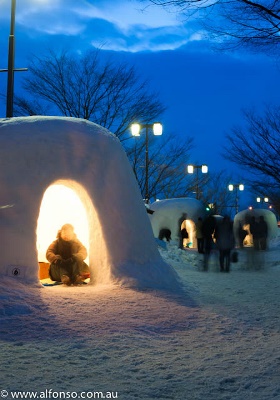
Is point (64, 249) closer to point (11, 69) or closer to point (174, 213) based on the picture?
point (11, 69)

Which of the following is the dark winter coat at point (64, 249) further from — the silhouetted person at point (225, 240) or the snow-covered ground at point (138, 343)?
the silhouetted person at point (225, 240)

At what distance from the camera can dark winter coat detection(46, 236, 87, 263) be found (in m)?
8.16

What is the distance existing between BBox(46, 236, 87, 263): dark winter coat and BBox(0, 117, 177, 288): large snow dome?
27cm

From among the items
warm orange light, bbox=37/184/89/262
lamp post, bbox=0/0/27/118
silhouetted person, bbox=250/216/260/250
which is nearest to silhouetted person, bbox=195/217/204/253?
silhouetted person, bbox=250/216/260/250

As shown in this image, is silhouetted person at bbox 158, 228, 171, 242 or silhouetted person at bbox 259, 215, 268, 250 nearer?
silhouetted person at bbox 259, 215, 268, 250

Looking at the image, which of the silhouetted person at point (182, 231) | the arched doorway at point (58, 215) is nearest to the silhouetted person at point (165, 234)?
the silhouetted person at point (182, 231)

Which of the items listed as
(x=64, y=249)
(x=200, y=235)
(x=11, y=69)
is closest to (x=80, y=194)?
(x=64, y=249)

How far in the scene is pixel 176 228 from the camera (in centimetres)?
2270

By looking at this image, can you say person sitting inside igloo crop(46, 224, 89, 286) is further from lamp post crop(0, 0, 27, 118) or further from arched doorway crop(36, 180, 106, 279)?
lamp post crop(0, 0, 27, 118)

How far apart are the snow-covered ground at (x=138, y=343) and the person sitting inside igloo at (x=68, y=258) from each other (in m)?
0.69

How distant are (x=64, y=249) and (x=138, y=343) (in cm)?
345

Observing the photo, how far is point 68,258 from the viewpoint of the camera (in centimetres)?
820

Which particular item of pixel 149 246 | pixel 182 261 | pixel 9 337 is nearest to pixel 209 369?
pixel 9 337

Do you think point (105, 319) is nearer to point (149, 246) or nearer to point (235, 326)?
point (235, 326)
